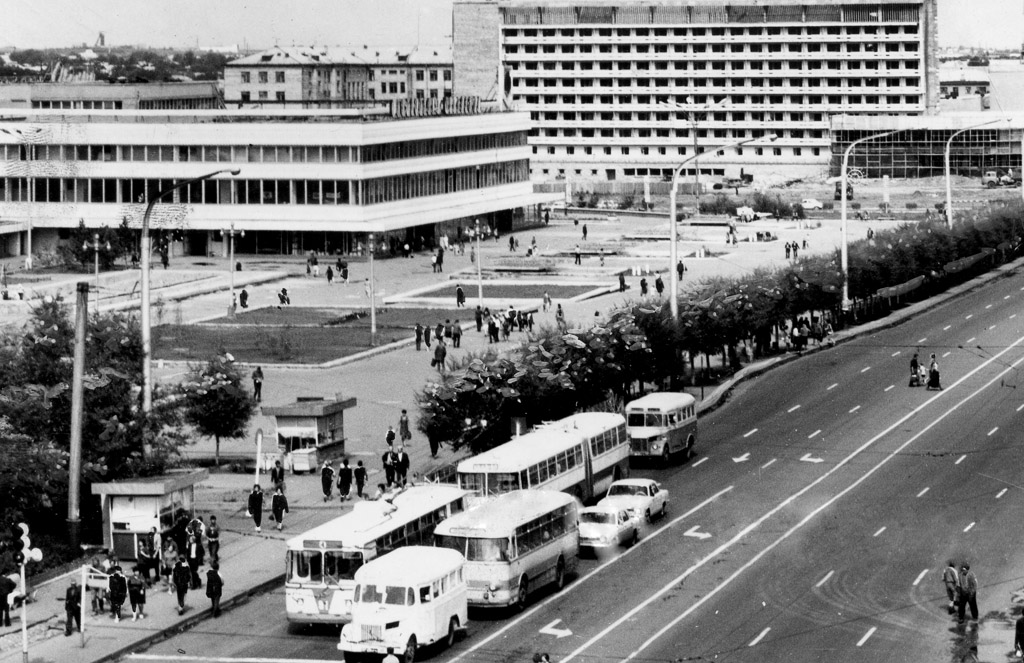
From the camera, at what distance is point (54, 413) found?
4981 cm

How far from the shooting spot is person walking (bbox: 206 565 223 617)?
137 feet

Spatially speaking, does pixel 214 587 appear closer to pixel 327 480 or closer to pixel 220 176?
pixel 327 480

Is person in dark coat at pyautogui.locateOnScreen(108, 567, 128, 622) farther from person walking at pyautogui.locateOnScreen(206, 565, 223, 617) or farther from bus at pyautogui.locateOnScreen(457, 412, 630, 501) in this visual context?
bus at pyautogui.locateOnScreen(457, 412, 630, 501)

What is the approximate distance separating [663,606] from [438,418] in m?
16.2

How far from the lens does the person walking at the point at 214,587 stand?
41719 millimetres

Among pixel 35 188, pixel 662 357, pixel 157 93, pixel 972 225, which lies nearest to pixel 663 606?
pixel 662 357

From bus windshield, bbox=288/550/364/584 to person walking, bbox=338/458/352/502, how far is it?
12184 mm

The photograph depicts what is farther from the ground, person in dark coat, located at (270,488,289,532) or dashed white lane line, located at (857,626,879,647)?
person in dark coat, located at (270,488,289,532)

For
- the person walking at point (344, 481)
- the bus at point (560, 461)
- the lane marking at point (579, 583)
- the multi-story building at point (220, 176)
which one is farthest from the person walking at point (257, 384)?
the multi-story building at point (220, 176)

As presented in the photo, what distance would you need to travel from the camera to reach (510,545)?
42219 mm

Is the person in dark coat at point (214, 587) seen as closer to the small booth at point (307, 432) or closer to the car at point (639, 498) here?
the car at point (639, 498)

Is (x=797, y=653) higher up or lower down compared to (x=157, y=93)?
lower down

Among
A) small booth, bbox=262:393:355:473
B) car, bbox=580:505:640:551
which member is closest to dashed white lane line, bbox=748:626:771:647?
car, bbox=580:505:640:551

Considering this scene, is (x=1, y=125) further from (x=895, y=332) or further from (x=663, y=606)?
(x=663, y=606)
